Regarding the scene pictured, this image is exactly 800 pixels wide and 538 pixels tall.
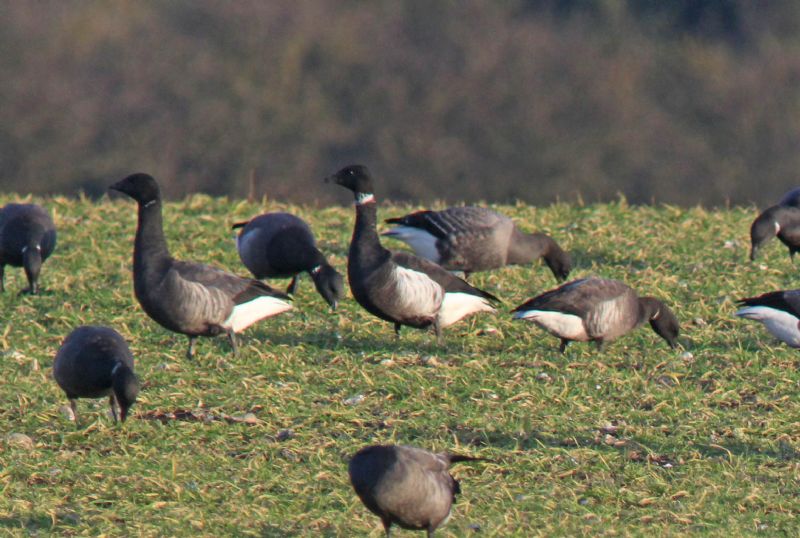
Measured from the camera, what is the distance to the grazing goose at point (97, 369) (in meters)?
7.59

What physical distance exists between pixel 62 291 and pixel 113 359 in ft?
13.3

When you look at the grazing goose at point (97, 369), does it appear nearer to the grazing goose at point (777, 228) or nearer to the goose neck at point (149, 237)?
the goose neck at point (149, 237)

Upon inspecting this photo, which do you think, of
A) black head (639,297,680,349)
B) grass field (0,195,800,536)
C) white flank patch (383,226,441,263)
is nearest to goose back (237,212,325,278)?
grass field (0,195,800,536)

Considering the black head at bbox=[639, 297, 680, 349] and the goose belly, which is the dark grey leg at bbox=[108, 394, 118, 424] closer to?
the goose belly

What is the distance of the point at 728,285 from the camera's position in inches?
469

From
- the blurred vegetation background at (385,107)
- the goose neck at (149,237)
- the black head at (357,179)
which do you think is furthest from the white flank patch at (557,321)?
the blurred vegetation background at (385,107)

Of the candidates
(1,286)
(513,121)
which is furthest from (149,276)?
(513,121)

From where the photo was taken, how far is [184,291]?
31.1 ft

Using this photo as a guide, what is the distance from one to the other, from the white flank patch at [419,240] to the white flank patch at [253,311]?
8.32ft

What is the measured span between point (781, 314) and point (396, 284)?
2.93m

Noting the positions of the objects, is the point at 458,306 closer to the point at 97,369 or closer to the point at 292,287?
the point at 292,287

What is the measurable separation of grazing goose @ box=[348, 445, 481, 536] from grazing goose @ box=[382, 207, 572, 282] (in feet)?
20.1

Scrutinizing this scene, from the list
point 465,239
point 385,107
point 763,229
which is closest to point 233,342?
point 465,239

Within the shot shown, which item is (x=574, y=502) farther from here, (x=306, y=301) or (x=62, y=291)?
(x=62, y=291)
